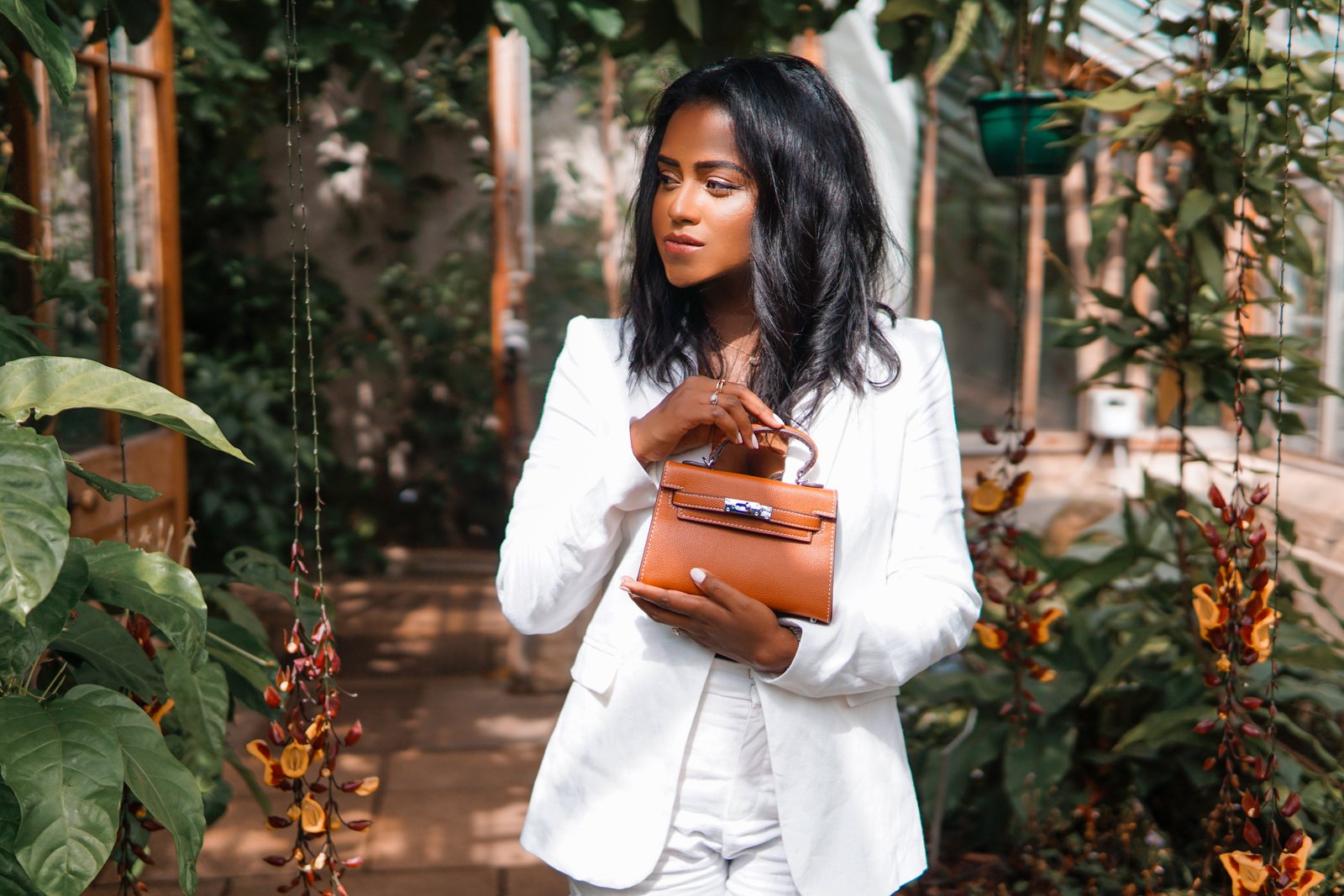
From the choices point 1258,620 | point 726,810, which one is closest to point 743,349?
point 726,810

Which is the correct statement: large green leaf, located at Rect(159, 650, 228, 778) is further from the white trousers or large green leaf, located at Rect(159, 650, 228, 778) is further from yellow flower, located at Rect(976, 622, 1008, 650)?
yellow flower, located at Rect(976, 622, 1008, 650)

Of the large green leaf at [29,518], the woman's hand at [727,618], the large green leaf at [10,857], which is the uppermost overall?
the large green leaf at [29,518]

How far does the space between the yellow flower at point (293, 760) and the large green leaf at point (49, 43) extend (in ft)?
2.56

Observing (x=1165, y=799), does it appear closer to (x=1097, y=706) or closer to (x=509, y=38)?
(x=1097, y=706)

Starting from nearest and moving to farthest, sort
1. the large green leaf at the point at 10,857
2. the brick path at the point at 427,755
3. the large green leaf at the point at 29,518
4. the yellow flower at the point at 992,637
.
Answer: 1. the large green leaf at the point at 29,518
2. the large green leaf at the point at 10,857
3. the yellow flower at the point at 992,637
4. the brick path at the point at 427,755

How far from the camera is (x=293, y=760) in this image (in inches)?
60.9

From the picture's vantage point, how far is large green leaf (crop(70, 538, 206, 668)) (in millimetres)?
1213

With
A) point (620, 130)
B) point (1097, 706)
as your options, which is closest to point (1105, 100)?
point (1097, 706)

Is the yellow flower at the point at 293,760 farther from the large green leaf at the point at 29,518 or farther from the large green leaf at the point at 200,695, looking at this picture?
the large green leaf at the point at 29,518

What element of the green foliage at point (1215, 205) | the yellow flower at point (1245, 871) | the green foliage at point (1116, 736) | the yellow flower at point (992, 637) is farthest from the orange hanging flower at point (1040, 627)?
the yellow flower at point (1245, 871)

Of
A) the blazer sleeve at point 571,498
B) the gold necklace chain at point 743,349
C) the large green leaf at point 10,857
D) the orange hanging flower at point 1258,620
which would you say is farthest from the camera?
the orange hanging flower at point 1258,620

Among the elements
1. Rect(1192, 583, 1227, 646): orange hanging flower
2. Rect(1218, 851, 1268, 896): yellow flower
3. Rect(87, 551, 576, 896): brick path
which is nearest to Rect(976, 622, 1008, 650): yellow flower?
Rect(1192, 583, 1227, 646): orange hanging flower

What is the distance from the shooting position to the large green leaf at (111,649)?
153 centimetres

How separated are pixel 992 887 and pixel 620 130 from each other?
172 inches
